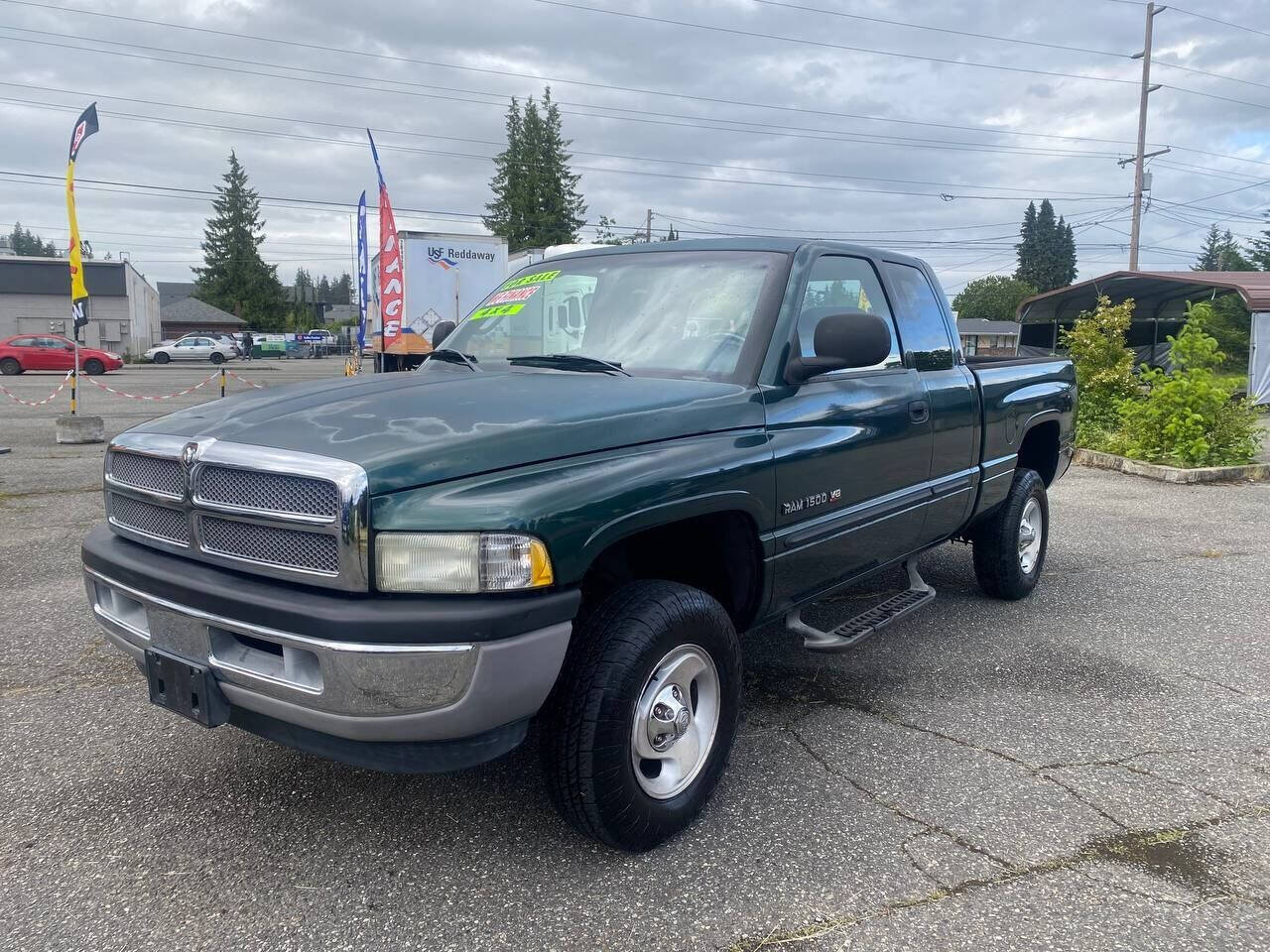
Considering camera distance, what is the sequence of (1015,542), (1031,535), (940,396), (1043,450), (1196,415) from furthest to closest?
(1196,415), (1043,450), (1031,535), (1015,542), (940,396)

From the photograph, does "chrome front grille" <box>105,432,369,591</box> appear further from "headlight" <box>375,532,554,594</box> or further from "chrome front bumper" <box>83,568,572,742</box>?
"chrome front bumper" <box>83,568,572,742</box>

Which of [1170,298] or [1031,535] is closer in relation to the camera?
[1031,535]

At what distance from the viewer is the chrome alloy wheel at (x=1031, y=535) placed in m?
5.42

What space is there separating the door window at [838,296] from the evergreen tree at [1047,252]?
4290 inches

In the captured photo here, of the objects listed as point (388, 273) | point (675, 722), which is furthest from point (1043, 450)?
point (388, 273)

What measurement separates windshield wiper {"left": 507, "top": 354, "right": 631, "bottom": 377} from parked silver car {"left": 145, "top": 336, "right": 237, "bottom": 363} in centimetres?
4830

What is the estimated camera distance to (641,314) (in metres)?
3.56

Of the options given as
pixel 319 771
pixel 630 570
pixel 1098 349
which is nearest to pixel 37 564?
pixel 319 771

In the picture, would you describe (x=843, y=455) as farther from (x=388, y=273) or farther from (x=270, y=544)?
(x=388, y=273)

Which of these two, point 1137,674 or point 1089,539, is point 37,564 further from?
point 1089,539

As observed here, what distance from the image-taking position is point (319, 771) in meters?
3.25

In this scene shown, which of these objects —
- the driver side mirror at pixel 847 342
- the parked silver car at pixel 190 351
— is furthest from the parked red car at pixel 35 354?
the driver side mirror at pixel 847 342

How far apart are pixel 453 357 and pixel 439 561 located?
1.71 m

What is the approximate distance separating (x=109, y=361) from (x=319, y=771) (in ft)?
120
